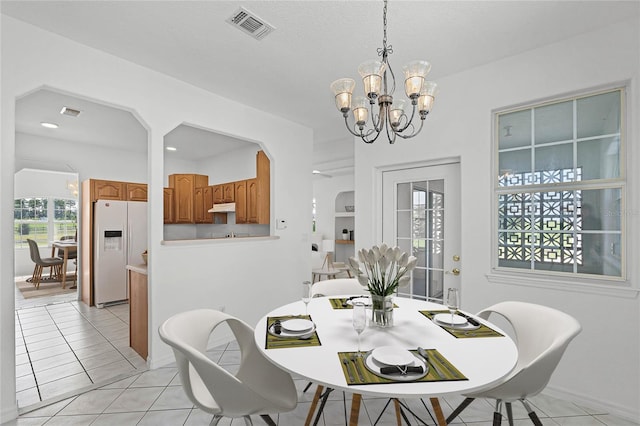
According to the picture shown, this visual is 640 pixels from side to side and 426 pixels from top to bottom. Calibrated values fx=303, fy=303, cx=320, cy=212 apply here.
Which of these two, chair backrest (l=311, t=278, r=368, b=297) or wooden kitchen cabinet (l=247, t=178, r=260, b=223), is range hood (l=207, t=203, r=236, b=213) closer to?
wooden kitchen cabinet (l=247, t=178, r=260, b=223)

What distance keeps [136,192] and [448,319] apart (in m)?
5.58

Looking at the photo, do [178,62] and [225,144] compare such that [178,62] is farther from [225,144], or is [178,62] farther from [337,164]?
[337,164]

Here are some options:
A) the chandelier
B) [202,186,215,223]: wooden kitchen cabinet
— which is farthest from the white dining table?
[202,186,215,223]: wooden kitchen cabinet

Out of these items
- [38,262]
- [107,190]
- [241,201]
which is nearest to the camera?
[241,201]

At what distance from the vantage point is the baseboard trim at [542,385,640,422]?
2.03m

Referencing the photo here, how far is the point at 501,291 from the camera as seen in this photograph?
261 centimetres

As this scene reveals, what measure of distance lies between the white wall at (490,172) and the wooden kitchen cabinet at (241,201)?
2316 mm

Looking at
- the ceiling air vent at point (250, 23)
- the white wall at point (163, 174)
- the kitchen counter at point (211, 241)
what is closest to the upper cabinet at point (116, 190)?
the white wall at point (163, 174)

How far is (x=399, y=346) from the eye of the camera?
1375 millimetres

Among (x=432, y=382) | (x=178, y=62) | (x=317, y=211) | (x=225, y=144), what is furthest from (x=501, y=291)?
(x=317, y=211)

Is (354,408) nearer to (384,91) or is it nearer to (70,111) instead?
(384,91)

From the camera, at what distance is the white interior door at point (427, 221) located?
300cm

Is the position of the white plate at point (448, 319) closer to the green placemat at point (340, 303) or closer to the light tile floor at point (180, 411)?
the green placemat at point (340, 303)

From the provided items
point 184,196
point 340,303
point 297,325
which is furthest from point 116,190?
point 297,325
